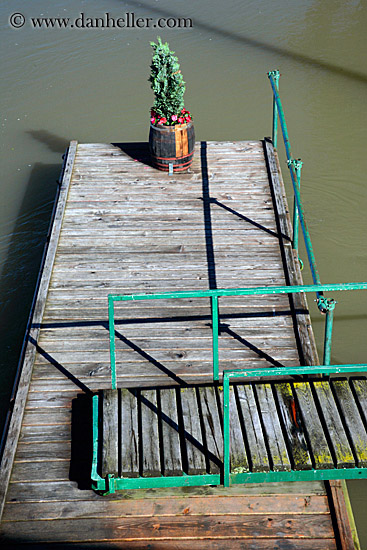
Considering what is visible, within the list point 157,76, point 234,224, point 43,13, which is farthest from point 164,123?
point 43,13

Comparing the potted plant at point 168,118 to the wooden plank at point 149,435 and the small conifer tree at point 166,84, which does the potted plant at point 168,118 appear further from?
the wooden plank at point 149,435

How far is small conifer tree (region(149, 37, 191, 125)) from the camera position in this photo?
7.29m

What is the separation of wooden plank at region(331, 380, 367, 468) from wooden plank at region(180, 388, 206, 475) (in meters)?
1.02

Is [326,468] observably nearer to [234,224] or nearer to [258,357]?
[258,357]

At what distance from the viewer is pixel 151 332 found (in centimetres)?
562

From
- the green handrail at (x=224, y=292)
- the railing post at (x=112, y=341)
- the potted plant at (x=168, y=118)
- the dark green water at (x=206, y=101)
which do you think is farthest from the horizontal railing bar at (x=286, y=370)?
the potted plant at (x=168, y=118)

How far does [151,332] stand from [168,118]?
3139mm

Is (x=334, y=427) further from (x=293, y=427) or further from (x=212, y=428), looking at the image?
(x=212, y=428)

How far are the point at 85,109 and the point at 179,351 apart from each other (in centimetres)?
786

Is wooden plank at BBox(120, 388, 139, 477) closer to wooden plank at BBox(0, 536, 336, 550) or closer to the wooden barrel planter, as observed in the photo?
wooden plank at BBox(0, 536, 336, 550)

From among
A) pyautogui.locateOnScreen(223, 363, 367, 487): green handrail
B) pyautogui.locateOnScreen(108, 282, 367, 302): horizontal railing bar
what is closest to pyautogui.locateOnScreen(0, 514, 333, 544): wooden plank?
pyautogui.locateOnScreen(223, 363, 367, 487): green handrail

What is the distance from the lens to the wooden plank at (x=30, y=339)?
455 centimetres

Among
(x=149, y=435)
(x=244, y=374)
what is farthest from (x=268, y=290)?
(x=149, y=435)

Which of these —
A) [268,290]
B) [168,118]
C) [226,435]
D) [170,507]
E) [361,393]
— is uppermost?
[168,118]
